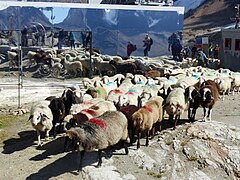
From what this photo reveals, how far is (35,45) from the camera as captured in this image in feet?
74.3

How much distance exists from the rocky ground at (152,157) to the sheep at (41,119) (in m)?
0.40

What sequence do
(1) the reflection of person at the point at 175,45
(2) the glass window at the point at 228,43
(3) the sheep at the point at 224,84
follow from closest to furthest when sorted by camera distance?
(3) the sheep at the point at 224,84, (1) the reflection of person at the point at 175,45, (2) the glass window at the point at 228,43

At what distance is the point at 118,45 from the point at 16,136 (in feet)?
40.4

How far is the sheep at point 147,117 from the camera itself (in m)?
11.0

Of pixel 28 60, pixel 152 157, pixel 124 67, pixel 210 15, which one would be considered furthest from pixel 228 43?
pixel 210 15

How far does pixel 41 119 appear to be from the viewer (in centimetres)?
1202

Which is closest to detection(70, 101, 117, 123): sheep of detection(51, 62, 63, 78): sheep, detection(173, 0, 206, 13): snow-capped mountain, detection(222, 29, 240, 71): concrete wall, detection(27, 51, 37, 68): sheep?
detection(51, 62, 63, 78): sheep

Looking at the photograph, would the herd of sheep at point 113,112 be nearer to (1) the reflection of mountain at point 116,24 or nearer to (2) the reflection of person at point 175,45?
(1) the reflection of mountain at point 116,24

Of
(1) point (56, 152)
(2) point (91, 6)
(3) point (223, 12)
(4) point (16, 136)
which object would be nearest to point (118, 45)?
(2) point (91, 6)

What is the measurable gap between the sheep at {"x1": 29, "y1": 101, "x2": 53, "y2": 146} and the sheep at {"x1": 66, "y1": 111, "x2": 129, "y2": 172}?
86.9 inches

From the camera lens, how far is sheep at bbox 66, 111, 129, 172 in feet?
32.0

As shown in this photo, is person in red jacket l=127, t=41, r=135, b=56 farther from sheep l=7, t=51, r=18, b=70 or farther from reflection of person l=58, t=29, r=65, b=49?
sheep l=7, t=51, r=18, b=70

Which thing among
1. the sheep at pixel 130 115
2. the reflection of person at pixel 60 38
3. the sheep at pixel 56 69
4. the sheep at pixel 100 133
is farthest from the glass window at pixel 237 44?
the sheep at pixel 100 133

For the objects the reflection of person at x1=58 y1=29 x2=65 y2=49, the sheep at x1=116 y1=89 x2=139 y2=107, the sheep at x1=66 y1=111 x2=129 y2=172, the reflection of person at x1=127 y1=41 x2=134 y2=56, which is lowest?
the sheep at x1=66 y1=111 x2=129 y2=172
